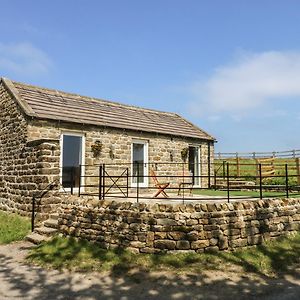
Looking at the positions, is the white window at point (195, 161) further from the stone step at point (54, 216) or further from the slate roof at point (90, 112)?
the stone step at point (54, 216)

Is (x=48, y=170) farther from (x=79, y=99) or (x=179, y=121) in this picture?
(x=179, y=121)

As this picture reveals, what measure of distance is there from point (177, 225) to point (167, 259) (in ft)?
2.75

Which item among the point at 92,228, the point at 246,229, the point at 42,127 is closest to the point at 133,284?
the point at 92,228

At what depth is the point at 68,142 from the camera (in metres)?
13.0

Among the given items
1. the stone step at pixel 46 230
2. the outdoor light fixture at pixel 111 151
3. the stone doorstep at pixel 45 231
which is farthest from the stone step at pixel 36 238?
the outdoor light fixture at pixel 111 151

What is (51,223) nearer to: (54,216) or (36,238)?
(54,216)

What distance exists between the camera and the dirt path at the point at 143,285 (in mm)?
6164

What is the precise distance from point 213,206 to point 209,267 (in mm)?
1513

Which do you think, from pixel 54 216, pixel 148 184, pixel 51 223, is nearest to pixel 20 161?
pixel 54 216

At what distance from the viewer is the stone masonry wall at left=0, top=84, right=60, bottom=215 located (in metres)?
11.0

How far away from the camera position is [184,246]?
7.98m

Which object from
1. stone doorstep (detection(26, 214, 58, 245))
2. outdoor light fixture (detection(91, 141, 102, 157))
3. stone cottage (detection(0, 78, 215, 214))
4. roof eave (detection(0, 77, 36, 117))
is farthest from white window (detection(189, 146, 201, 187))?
stone doorstep (detection(26, 214, 58, 245))

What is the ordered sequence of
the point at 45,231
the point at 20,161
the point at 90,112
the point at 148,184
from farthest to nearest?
the point at 148,184, the point at 90,112, the point at 20,161, the point at 45,231

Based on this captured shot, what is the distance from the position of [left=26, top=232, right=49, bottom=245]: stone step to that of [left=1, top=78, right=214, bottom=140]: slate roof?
4.32 metres
